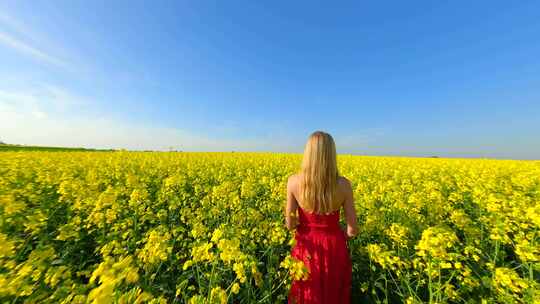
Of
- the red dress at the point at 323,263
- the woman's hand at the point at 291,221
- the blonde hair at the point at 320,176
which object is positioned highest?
the blonde hair at the point at 320,176

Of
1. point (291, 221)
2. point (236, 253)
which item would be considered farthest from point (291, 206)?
point (236, 253)

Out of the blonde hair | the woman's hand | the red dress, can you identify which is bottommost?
the red dress

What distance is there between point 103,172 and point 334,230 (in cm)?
796

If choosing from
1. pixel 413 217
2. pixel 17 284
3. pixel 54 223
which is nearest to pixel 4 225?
pixel 54 223

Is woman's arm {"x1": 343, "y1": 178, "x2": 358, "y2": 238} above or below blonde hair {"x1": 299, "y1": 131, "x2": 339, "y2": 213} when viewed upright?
below

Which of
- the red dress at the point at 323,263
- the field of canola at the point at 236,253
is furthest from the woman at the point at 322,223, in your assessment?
the field of canola at the point at 236,253

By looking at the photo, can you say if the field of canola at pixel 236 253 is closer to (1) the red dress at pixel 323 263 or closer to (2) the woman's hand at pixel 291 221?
(2) the woman's hand at pixel 291 221

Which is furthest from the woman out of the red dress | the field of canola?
the field of canola

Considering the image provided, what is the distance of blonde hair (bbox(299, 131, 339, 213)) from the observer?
2227mm

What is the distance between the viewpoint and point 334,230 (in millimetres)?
2395

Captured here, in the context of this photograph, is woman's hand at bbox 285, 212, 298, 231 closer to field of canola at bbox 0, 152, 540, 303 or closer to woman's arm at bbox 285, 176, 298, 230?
woman's arm at bbox 285, 176, 298, 230

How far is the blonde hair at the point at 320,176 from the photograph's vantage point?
7.30 feet

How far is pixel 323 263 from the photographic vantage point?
2.33 m

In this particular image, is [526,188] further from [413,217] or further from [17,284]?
[17,284]
